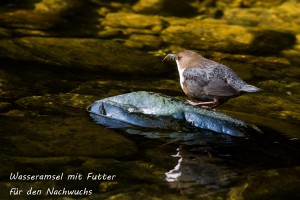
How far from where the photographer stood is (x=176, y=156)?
4820 mm

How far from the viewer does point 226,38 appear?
9750mm

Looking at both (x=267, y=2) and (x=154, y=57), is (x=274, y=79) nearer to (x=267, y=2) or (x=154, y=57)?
(x=154, y=57)

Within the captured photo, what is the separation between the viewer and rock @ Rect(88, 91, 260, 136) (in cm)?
536

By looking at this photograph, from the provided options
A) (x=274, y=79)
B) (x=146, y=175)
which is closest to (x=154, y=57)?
(x=274, y=79)

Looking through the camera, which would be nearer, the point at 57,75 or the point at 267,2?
the point at 57,75

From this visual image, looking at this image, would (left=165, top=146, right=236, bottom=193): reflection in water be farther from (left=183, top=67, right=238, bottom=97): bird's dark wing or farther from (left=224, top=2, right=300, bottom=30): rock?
(left=224, top=2, right=300, bottom=30): rock

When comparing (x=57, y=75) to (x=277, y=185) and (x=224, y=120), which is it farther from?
(x=277, y=185)

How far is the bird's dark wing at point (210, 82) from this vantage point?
18.0ft

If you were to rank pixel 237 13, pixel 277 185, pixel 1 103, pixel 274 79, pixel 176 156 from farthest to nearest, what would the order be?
pixel 237 13 → pixel 274 79 → pixel 1 103 → pixel 176 156 → pixel 277 185

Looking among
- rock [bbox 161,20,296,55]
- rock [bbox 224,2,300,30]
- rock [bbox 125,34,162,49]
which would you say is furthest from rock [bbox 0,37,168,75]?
rock [bbox 224,2,300,30]

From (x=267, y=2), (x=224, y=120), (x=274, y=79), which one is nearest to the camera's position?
(x=224, y=120)

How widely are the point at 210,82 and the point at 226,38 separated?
4369 millimetres

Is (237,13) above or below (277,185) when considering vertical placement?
above

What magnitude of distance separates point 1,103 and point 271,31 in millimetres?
5868
